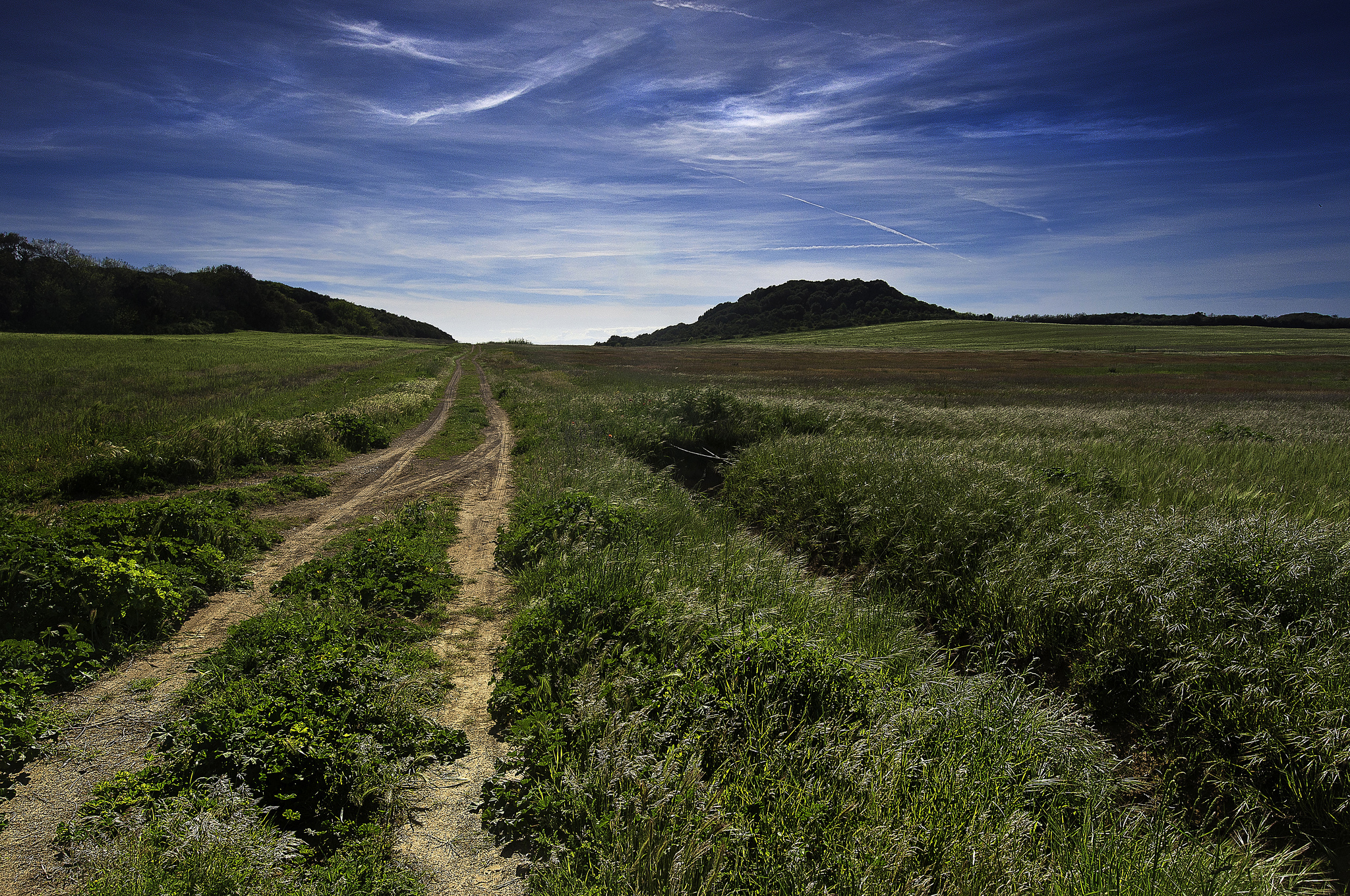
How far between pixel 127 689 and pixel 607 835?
426 centimetres

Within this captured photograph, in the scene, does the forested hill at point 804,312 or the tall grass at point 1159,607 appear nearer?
the tall grass at point 1159,607

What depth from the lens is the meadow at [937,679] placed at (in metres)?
2.83

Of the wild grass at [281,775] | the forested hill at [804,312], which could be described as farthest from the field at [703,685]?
the forested hill at [804,312]

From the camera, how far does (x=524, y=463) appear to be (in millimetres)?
14039

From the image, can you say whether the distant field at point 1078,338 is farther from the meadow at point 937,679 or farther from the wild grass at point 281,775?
the wild grass at point 281,775

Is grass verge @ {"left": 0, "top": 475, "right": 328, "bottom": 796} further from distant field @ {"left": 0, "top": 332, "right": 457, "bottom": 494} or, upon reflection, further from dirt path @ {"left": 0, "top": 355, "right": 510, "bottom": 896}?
distant field @ {"left": 0, "top": 332, "right": 457, "bottom": 494}

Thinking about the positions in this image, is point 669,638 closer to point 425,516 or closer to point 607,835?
point 607,835

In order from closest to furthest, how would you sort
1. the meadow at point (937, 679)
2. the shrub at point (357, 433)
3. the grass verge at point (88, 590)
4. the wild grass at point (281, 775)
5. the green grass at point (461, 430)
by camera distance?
1. the wild grass at point (281, 775)
2. the meadow at point (937, 679)
3. the grass verge at point (88, 590)
4. the shrub at point (357, 433)
5. the green grass at point (461, 430)

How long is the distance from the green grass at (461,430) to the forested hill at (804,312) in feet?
321

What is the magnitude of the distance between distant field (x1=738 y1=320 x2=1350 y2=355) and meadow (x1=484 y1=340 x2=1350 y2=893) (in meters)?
63.5

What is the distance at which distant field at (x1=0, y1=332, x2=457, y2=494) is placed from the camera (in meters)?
11.3

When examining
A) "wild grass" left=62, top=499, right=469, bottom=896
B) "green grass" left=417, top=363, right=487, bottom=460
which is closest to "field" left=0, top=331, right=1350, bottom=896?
"wild grass" left=62, top=499, right=469, bottom=896

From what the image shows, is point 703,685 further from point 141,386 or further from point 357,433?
point 141,386

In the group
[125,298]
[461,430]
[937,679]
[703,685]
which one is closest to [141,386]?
[461,430]
